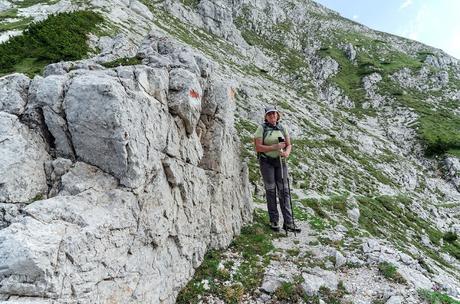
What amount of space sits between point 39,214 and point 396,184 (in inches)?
1897

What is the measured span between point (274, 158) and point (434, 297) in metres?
8.28

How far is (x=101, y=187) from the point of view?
10.1 metres

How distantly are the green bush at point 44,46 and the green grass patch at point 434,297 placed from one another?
25403mm

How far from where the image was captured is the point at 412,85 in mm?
109125

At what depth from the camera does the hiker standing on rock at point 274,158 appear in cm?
1667

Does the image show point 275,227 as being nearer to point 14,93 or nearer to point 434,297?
point 434,297

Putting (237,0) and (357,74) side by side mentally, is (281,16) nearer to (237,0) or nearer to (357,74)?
(237,0)

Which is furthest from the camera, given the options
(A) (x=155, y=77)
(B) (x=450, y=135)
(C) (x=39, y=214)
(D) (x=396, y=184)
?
(B) (x=450, y=135)

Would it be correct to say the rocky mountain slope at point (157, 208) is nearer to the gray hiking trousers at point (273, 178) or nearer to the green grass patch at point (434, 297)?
the green grass patch at point (434, 297)

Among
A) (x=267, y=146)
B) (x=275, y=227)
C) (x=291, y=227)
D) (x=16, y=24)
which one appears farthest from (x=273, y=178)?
(x=16, y=24)

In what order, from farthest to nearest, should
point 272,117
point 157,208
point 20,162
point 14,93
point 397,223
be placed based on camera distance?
point 397,223
point 272,117
point 157,208
point 14,93
point 20,162

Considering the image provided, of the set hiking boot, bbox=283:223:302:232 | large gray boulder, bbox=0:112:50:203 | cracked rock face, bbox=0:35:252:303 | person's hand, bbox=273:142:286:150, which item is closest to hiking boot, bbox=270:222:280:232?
hiking boot, bbox=283:223:302:232

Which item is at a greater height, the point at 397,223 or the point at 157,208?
the point at 157,208

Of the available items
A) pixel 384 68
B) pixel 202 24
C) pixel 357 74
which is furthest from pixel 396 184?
pixel 384 68
